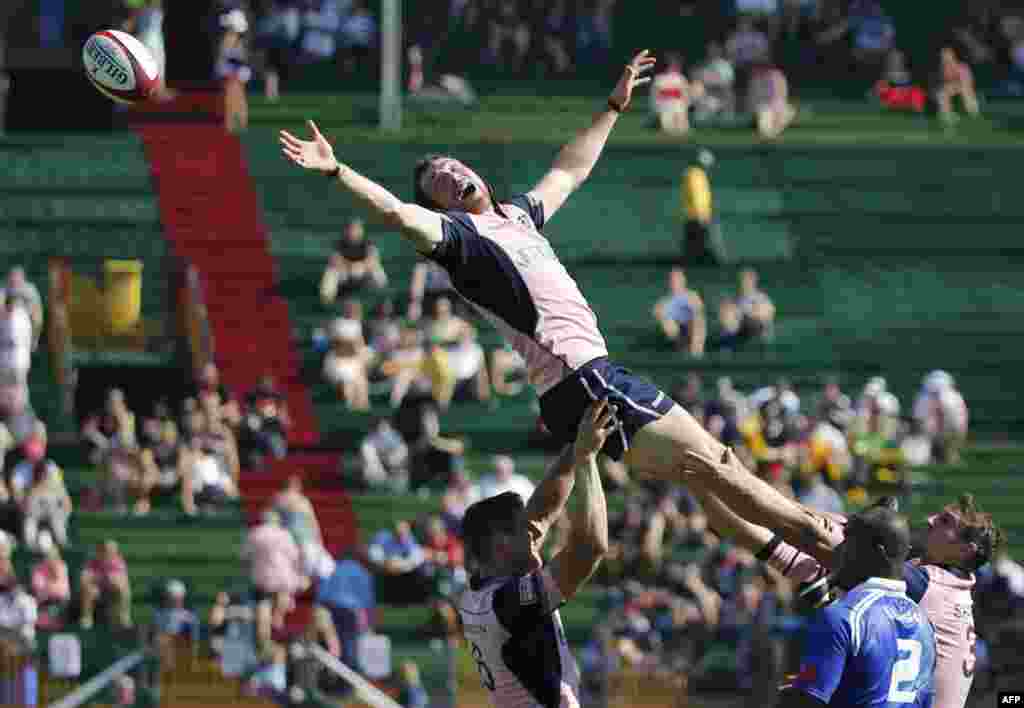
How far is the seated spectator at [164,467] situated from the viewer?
2811 cm

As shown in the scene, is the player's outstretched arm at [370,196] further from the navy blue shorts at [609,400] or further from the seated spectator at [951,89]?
the seated spectator at [951,89]

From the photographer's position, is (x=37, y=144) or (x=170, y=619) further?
(x=37, y=144)

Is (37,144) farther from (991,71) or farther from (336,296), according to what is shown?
(991,71)

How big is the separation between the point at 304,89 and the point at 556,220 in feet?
21.5

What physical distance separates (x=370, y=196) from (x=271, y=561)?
49.3ft

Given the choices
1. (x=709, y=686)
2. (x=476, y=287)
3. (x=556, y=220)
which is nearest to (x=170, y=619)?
(x=709, y=686)

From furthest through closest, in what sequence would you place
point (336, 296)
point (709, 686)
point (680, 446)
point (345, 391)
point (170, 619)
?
point (336, 296) < point (345, 391) < point (170, 619) < point (709, 686) < point (680, 446)

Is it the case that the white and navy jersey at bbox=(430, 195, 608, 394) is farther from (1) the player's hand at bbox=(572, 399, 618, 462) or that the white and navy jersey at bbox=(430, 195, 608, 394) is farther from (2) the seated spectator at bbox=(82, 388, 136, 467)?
(2) the seated spectator at bbox=(82, 388, 136, 467)

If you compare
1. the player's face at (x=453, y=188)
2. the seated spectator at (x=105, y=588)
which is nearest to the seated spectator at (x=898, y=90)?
the seated spectator at (x=105, y=588)

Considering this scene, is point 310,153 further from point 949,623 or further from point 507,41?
point 507,41

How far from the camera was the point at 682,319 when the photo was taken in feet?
104

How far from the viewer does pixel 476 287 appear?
38.3ft

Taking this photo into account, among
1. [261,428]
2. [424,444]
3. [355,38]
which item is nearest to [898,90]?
[355,38]

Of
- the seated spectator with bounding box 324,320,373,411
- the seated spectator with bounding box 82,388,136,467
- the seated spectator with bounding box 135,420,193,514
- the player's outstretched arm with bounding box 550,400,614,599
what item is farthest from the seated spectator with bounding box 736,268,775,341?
the player's outstretched arm with bounding box 550,400,614,599
